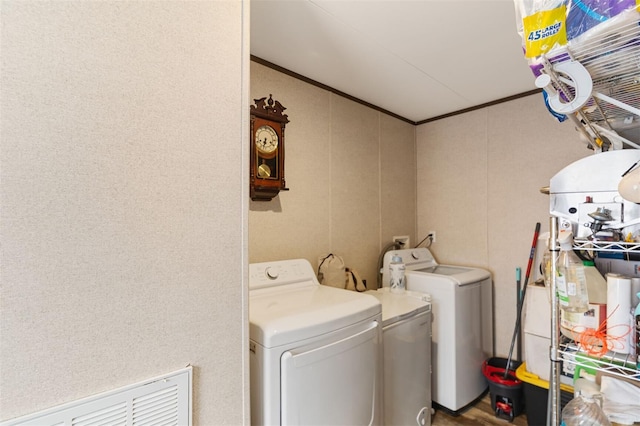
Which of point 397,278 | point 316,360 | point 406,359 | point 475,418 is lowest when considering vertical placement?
point 475,418

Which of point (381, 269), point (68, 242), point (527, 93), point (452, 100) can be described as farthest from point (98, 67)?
point (527, 93)

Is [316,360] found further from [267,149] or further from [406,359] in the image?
[267,149]

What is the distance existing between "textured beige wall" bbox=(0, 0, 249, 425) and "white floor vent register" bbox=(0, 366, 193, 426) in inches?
0.9

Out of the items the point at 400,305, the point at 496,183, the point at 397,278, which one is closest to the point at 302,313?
the point at 400,305

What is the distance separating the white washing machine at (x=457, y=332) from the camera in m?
2.30

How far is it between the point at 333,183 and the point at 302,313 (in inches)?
50.8

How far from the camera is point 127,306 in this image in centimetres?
87

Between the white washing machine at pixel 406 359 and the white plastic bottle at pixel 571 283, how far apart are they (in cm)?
89

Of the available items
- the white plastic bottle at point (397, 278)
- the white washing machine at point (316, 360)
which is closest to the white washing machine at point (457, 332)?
the white plastic bottle at point (397, 278)

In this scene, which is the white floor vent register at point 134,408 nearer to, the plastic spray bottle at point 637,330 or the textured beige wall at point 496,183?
the plastic spray bottle at point 637,330

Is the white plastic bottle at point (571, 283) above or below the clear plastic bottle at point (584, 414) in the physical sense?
above

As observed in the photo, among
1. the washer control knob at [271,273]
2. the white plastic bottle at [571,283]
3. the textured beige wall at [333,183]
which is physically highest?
the textured beige wall at [333,183]

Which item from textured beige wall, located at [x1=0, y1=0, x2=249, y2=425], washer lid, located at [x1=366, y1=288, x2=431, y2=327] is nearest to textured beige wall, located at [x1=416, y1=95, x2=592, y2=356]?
washer lid, located at [x1=366, y1=288, x2=431, y2=327]

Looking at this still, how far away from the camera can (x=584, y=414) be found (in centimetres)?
100
